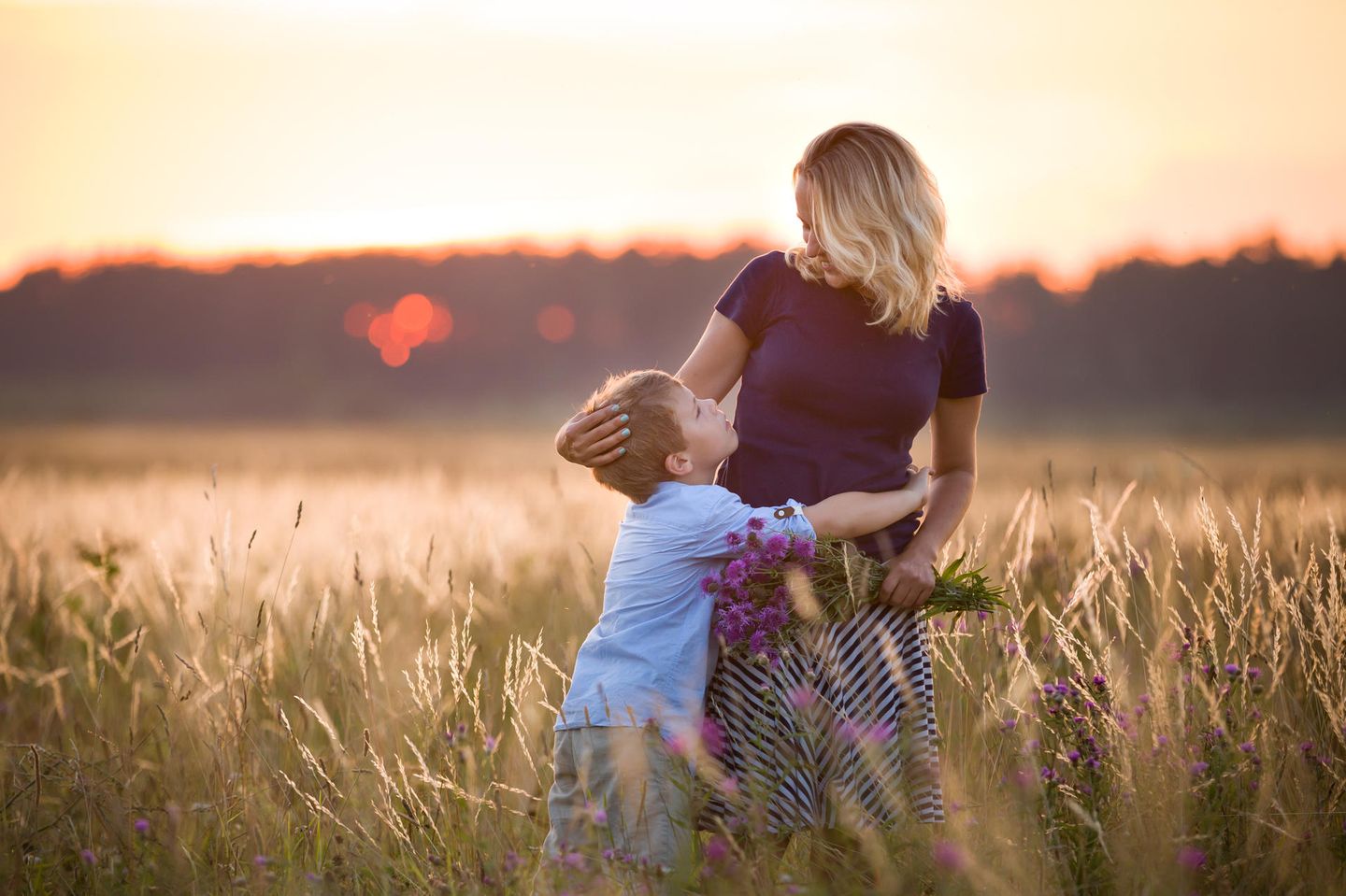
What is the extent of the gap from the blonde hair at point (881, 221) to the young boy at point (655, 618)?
0.45 m

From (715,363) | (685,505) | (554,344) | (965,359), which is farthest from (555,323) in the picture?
(685,505)

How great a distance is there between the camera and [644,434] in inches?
102

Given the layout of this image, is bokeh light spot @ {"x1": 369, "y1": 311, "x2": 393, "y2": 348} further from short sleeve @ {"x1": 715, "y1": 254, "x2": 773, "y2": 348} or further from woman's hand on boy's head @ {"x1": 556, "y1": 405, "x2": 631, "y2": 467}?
woman's hand on boy's head @ {"x1": 556, "y1": 405, "x2": 631, "y2": 467}

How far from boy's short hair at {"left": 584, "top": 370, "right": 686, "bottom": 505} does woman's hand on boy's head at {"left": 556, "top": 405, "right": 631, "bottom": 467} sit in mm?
21

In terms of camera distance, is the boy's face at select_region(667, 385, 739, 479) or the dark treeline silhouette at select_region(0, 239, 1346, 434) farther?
the dark treeline silhouette at select_region(0, 239, 1346, 434)

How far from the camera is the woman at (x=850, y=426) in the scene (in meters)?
2.58

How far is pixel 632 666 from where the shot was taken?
8.22 ft

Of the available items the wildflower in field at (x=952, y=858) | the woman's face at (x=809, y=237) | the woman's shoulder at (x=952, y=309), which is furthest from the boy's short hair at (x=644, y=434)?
the wildflower in field at (x=952, y=858)

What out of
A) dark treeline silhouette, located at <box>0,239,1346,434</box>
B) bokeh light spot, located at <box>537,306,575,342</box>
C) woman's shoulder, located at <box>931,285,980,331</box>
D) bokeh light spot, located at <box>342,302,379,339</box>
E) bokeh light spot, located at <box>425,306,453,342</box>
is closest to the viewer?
woman's shoulder, located at <box>931,285,980,331</box>

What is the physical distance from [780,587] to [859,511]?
0.30 meters

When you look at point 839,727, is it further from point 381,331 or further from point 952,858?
point 381,331

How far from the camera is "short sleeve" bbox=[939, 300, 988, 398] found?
2859 mm

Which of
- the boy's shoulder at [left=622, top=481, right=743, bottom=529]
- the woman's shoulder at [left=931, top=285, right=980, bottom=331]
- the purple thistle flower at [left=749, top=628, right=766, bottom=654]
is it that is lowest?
the purple thistle flower at [left=749, top=628, right=766, bottom=654]

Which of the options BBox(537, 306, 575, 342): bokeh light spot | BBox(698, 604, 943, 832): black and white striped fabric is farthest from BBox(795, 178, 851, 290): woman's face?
BBox(537, 306, 575, 342): bokeh light spot
